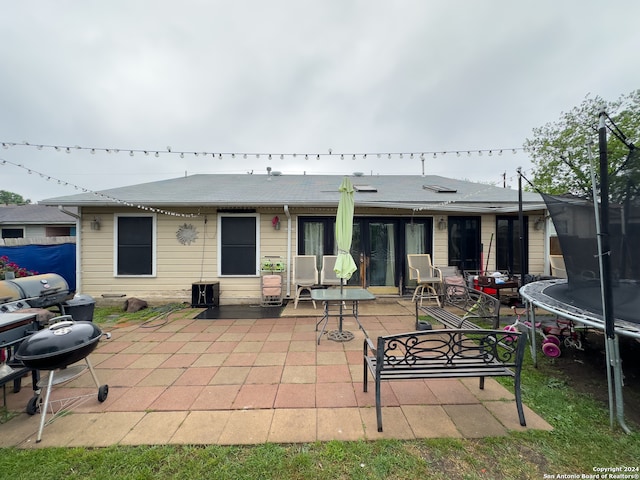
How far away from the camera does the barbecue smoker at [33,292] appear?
135 inches

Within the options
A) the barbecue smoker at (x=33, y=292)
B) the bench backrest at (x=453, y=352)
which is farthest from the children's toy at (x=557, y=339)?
the barbecue smoker at (x=33, y=292)

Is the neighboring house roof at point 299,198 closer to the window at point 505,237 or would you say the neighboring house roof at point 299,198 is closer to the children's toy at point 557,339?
the window at point 505,237

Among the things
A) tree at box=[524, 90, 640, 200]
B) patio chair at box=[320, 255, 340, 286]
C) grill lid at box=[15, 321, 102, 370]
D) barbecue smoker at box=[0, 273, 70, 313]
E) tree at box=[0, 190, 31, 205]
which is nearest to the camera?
grill lid at box=[15, 321, 102, 370]

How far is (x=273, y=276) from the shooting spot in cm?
582

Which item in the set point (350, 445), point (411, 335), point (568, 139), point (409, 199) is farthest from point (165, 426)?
point (568, 139)

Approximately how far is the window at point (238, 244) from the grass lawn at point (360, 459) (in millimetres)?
4429

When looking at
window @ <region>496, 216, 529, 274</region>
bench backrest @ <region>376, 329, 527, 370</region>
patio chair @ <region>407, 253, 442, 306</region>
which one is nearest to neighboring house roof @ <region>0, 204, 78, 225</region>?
patio chair @ <region>407, 253, 442, 306</region>

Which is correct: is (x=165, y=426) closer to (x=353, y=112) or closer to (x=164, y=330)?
(x=164, y=330)

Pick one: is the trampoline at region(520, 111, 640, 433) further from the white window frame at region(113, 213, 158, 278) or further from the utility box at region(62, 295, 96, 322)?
the white window frame at region(113, 213, 158, 278)

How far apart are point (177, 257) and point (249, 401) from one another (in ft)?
15.6

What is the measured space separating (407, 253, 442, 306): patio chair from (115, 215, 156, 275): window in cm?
608

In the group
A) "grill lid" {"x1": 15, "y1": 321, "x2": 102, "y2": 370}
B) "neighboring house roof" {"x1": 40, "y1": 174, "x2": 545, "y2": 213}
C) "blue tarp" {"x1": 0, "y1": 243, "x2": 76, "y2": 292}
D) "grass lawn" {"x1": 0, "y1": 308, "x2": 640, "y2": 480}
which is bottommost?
"grass lawn" {"x1": 0, "y1": 308, "x2": 640, "y2": 480}

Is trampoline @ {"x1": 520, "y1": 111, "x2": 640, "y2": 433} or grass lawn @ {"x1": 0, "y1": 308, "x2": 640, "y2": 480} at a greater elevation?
trampoline @ {"x1": 520, "y1": 111, "x2": 640, "y2": 433}

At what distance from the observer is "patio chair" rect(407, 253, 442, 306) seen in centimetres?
589
